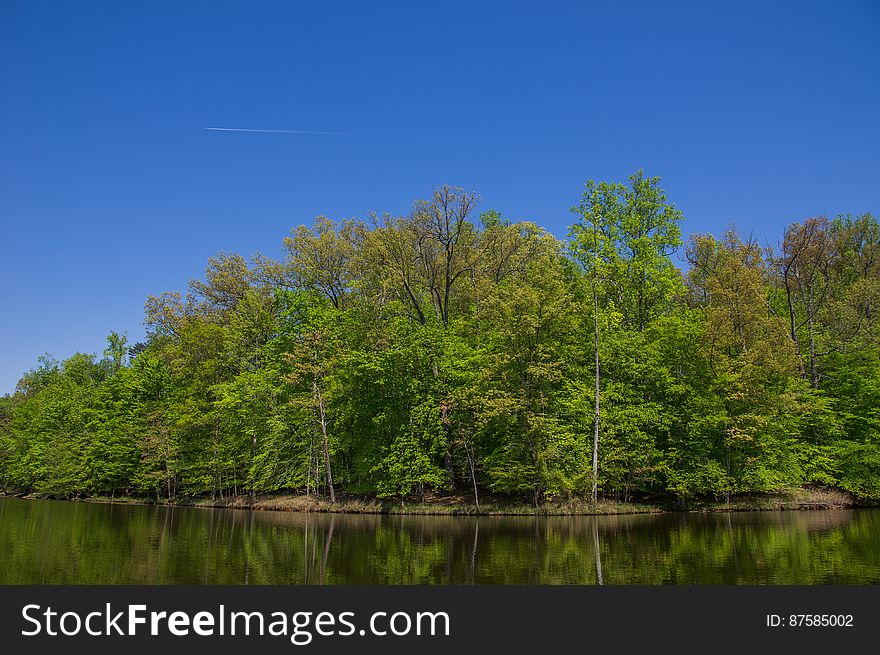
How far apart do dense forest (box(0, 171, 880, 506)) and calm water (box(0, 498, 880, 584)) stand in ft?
18.9

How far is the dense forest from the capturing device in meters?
36.7

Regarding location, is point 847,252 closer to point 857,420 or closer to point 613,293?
point 857,420

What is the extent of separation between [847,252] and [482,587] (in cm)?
5254

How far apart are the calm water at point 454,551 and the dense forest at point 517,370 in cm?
576

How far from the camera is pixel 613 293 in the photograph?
4353 cm

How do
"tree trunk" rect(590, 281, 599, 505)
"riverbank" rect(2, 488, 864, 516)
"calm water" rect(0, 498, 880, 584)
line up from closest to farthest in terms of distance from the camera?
1. "calm water" rect(0, 498, 880, 584)
2. "riverbank" rect(2, 488, 864, 516)
3. "tree trunk" rect(590, 281, 599, 505)

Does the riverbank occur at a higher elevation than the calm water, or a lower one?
lower

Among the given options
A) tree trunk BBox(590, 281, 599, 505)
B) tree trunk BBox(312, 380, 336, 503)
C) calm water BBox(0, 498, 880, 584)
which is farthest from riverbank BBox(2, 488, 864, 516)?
calm water BBox(0, 498, 880, 584)

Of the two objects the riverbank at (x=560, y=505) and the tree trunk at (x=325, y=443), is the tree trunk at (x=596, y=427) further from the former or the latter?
the tree trunk at (x=325, y=443)

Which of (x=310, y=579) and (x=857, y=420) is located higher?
(x=857, y=420)

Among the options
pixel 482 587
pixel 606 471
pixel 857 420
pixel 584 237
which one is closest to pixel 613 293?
pixel 584 237

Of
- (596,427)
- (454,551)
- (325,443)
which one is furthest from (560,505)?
(454,551)

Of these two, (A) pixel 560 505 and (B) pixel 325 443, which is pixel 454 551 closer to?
(A) pixel 560 505

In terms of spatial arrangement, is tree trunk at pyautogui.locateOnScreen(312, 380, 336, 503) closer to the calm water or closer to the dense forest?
the dense forest
